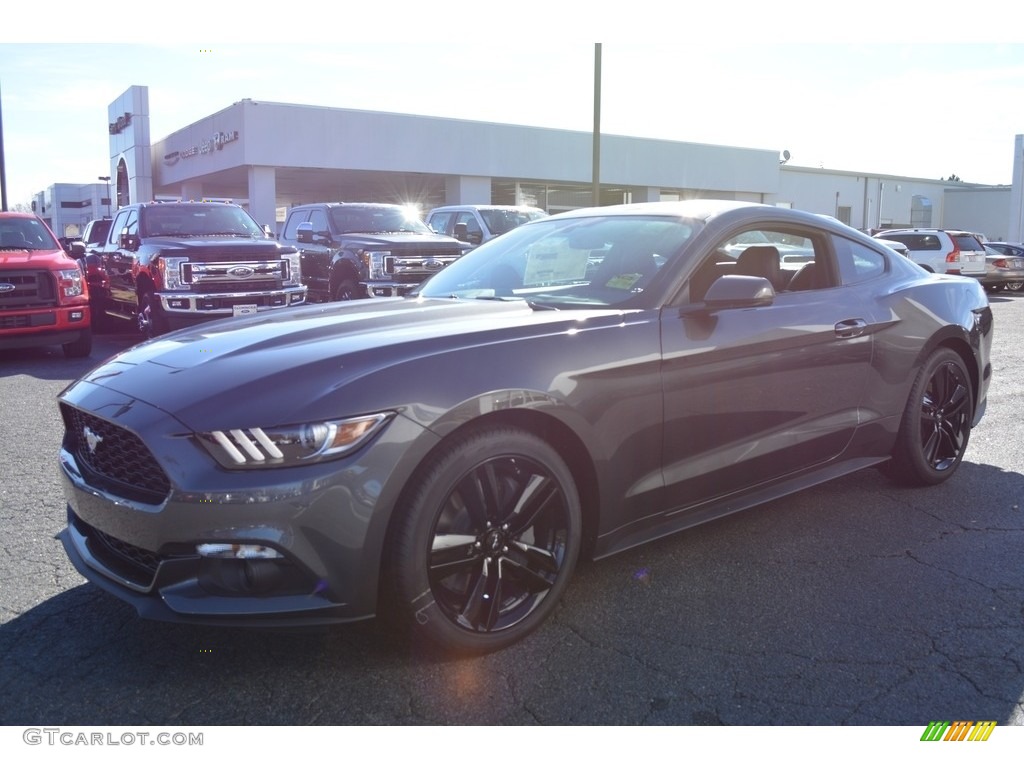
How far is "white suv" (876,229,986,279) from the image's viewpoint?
2147cm

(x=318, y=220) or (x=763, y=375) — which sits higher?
(x=318, y=220)

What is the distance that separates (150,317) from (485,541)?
9.30 m

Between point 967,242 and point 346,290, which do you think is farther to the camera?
point 967,242

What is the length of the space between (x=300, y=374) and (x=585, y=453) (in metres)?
1.06

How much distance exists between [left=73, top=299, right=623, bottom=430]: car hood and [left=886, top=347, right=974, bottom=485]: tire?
2.11 metres

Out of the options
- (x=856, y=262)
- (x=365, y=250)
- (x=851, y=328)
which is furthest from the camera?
(x=365, y=250)

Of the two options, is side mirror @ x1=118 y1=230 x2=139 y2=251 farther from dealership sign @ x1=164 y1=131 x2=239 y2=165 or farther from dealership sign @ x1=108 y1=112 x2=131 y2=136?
dealership sign @ x1=108 y1=112 x2=131 y2=136

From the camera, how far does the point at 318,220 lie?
13914mm

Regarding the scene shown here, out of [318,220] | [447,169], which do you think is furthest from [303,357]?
[447,169]

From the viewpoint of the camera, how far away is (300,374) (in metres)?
2.77

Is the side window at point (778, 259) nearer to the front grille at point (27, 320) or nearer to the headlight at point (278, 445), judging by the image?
the headlight at point (278, 445)

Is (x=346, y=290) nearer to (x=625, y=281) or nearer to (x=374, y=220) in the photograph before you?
(x=374, y=220)

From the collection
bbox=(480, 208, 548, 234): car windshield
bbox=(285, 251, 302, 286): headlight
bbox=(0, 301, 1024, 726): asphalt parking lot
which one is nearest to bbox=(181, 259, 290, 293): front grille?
bbox=(285, 251, 302, 286): headlight

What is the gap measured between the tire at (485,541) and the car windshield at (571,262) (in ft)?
2.99
